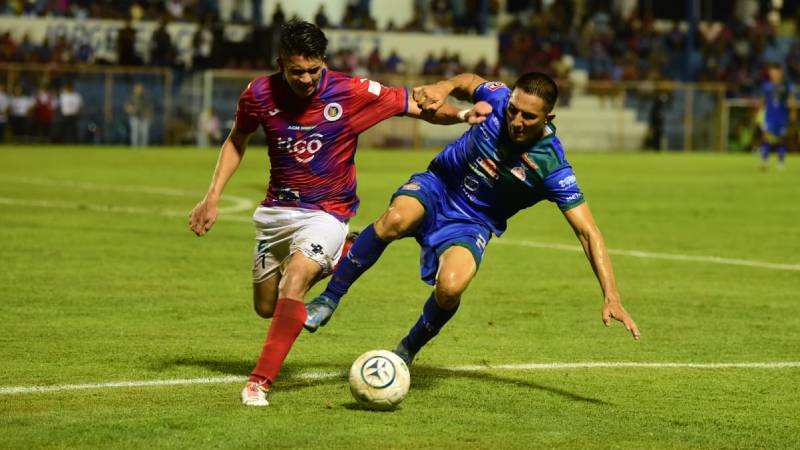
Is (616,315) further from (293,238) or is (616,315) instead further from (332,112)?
(332,112)

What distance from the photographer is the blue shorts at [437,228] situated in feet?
25.7

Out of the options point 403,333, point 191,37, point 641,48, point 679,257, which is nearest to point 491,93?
point 403,333

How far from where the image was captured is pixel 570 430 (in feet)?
21.7

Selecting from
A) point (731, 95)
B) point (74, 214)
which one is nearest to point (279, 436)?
point (74, 214)

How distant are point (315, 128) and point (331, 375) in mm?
1423

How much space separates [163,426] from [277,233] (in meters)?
1.69

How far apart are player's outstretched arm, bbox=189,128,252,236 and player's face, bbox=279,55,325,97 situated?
514 mm

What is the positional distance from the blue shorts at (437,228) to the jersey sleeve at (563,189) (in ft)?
1.66

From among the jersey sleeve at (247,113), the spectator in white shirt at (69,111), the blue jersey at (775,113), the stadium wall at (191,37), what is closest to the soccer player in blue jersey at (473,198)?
the jersey sleeve at (247,113)

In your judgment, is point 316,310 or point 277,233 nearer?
point 316,310

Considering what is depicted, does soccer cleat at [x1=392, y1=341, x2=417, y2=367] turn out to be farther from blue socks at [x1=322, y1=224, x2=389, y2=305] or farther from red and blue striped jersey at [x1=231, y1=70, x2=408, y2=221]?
red and blue striped jersey at [x1=231, y1=70, x2=408, y2=221]

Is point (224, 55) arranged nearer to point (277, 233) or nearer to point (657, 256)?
point (657, 256)

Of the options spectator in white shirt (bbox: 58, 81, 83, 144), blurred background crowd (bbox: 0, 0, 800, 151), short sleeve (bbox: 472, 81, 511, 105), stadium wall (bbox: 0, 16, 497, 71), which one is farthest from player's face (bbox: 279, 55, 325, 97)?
stadium wall (bbox: 0, 16, 497, 71)

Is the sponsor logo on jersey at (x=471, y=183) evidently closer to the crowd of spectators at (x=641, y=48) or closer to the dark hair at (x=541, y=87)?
the dark hair at (x=541, y=87)
